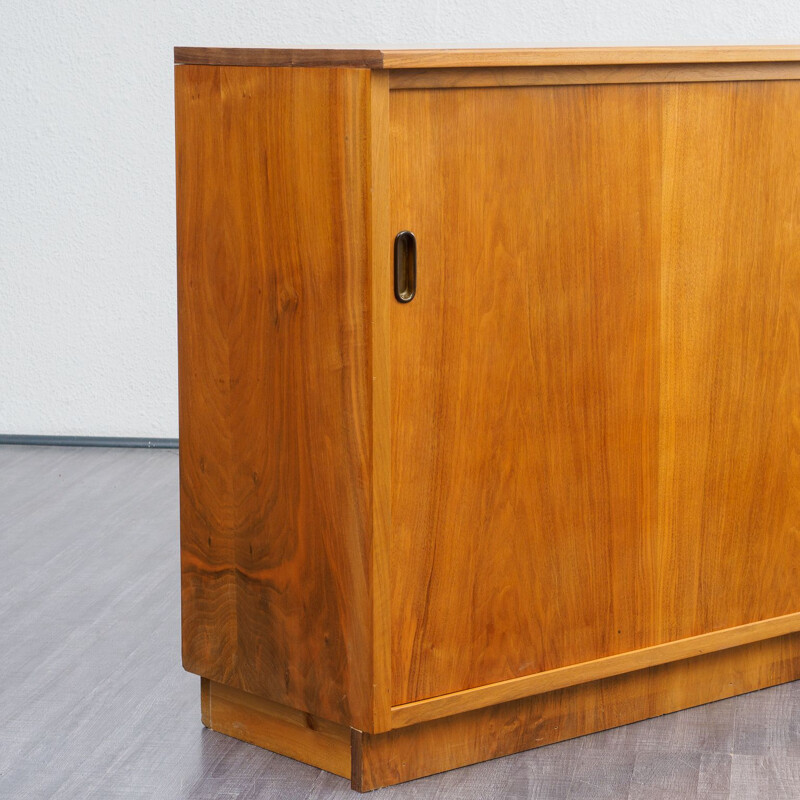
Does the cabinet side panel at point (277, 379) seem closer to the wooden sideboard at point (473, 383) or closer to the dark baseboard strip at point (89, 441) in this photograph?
the wooden sideboard at point (473, 383)

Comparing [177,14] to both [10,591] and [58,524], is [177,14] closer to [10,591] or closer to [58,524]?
[58,524]

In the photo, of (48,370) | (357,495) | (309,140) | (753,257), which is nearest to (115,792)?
(357,495)

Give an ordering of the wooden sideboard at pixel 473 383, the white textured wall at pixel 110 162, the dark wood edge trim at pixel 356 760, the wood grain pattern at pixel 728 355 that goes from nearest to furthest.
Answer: the wooden sideboard at pixel 473 383 → the dark wood edge trim at pixel 356 760 → the wood grain pattern at pixel 728 355 → the white textured wall at pixel 110 162

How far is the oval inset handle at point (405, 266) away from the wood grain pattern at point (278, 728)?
63 centimetres

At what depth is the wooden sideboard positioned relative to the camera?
5.96 ft

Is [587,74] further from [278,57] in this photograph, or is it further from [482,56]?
[278,57]

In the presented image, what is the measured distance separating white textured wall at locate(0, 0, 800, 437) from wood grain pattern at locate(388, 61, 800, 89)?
1659mm

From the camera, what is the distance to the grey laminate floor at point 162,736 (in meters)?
1.94

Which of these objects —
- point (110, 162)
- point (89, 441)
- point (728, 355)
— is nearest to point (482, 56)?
point (728, 355)

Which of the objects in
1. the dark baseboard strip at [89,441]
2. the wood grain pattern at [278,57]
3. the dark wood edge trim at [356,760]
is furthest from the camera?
the dark baseboard strip at [89,441]

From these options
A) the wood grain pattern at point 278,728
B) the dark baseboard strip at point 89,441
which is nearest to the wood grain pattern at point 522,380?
the wood grain pattern at point 278,728

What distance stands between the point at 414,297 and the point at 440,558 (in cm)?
37

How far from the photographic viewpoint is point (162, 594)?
109 inches

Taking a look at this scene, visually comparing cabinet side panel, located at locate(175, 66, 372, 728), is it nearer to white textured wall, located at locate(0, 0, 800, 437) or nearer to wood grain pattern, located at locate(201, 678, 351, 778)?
wood grain pattern, located at locate(201, 678, 351, 778)
